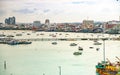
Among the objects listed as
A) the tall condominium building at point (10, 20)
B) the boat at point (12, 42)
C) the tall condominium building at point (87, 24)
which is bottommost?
the boat at point (12, 42)

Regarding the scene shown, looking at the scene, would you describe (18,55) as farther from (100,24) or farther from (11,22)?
(100,24)

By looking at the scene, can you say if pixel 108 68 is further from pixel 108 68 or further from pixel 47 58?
pixel 47 58

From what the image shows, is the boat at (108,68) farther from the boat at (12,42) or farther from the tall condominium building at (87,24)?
the boat at (12,42)

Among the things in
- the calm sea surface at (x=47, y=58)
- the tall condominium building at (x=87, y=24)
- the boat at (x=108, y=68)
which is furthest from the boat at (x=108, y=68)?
the tall condominium building at (x=87, y=24)

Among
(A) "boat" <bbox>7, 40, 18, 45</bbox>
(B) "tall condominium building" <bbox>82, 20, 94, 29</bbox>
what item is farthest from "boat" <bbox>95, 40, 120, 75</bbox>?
(A) "boat" <bbox>7, 40, 18, 45</bbox>

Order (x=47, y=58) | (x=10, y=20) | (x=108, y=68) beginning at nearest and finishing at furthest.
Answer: (x=108, y=68)
(x=10, y=20)
(x=47, y=58)

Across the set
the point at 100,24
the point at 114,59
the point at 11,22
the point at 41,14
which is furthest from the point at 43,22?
the point at 114,59

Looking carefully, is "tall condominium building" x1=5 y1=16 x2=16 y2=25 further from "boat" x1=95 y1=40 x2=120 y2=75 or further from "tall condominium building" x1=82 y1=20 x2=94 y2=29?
"boat" x1=95 y1=40 x2=120 y2=75

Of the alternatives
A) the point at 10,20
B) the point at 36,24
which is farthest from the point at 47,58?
the point at 10,20
